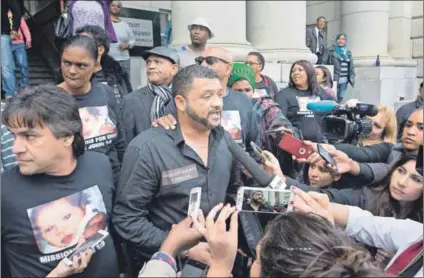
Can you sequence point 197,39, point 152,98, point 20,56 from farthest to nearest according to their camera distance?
point 20,56, point 197,39, point 152,98

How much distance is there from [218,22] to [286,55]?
1.69 meters

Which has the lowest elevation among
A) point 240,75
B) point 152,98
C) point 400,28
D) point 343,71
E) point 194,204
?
point 194,204

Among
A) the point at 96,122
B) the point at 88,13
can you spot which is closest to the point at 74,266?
the point at 96,122

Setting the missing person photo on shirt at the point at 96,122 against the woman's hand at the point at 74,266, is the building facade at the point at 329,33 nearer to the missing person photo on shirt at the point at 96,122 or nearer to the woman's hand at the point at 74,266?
the missing person photo on shirt at the point at 96,122

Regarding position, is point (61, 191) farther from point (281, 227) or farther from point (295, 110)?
point (295, 110)

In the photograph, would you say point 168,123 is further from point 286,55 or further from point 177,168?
point 286,55

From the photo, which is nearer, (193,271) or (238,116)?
(193,271)

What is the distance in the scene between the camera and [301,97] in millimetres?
4590

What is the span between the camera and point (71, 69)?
2488mm

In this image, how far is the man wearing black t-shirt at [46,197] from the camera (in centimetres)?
161

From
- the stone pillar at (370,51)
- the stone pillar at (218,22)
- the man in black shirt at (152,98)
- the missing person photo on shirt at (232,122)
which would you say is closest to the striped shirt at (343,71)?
the stone pillar at (370,51)

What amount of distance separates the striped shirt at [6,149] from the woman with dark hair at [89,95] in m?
0.52

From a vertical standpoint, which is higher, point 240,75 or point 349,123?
point 240,75

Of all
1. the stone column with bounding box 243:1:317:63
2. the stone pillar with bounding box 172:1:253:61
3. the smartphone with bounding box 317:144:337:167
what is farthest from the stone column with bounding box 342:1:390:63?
the smartphone with bounding box 317:144:337:167
